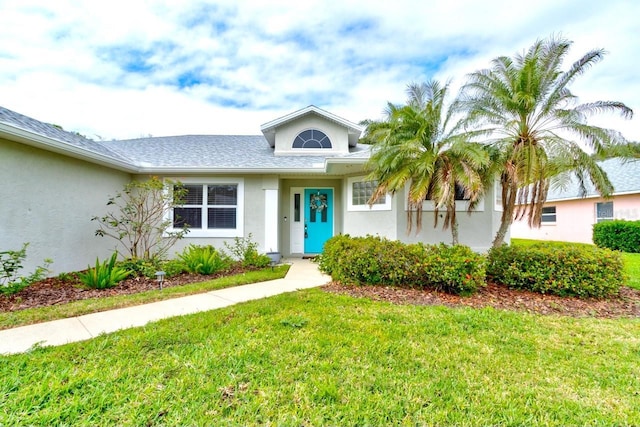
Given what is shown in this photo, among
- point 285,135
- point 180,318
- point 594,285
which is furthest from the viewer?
point 285,135

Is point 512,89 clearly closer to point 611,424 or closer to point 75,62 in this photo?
point 611,424

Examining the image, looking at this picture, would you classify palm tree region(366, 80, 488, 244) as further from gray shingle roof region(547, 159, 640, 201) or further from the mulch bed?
gray shingle roof region(547, 159, 640, 201)

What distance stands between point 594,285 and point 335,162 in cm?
638

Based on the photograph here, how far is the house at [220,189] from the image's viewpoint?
6.06m

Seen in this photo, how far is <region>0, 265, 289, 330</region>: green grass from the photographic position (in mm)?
4016

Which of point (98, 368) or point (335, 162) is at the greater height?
point (335, 162)

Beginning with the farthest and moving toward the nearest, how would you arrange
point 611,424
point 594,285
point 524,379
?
point 594,285 < point 524,379 < point 611,424

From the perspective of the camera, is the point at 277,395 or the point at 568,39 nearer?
the point at 277,395

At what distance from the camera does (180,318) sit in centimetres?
406

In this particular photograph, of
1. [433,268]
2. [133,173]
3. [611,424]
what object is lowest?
[611,424]

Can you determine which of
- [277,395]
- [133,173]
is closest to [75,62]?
[133,173]

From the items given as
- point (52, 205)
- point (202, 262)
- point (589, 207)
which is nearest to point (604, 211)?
point (589, 207)

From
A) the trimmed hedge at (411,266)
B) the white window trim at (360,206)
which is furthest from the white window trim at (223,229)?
the trimmed hedge at (411,266)

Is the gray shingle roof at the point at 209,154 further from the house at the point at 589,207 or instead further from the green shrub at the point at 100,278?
the house at the point at 589,207
